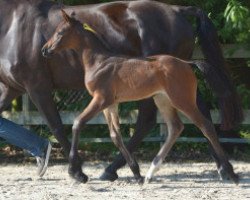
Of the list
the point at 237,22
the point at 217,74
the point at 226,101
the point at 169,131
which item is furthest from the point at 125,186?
the point at 237,22

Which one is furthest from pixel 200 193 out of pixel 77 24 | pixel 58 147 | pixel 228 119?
pixel 58 147

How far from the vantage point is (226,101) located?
737 centimetres

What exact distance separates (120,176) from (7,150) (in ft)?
7.90

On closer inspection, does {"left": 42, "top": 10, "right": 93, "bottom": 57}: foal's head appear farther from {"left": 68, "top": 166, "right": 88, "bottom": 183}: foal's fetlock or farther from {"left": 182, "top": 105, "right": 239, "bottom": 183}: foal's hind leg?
{"left": 182, "top": 105, "right": 239, "bottom": 183}: foal's hind leg

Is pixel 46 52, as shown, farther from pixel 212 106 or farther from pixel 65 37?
pixel 212 106

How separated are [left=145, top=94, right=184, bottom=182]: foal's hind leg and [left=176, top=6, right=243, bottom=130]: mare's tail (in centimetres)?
48

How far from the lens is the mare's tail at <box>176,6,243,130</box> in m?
7.16

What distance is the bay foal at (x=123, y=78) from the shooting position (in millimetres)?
6734

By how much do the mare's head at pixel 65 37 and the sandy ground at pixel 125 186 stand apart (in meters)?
1.33

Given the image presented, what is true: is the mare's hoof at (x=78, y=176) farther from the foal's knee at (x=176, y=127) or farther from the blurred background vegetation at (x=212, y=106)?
Result: the blurred background vegetation at (x=212, y=106)

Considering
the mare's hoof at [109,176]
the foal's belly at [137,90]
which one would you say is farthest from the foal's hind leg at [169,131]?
the mare's hoof at [109,176]

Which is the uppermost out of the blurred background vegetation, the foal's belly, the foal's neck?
the foal's neck

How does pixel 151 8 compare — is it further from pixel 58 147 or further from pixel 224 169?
pixel 58 147

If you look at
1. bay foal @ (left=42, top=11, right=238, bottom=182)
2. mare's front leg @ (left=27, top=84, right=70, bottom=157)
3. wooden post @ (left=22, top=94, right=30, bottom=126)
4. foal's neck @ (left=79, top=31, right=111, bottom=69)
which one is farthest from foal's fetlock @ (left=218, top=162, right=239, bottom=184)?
wooden post @ (left=22, top=94, right=30, bottom=126)
